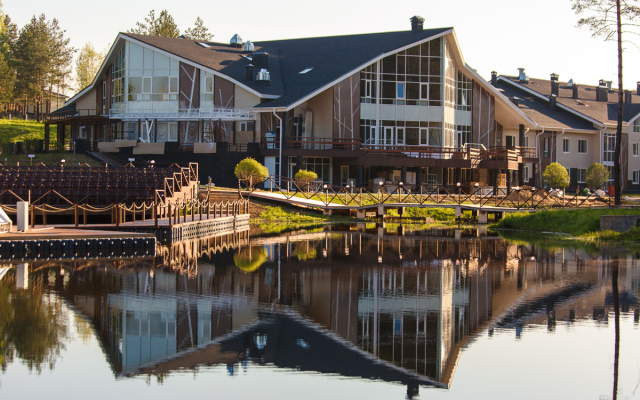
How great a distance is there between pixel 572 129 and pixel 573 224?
31163 mm

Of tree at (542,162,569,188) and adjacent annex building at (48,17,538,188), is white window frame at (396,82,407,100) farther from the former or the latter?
tree at (542,162,569,188)

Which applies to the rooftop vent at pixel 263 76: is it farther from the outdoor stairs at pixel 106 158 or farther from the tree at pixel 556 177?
the tree at pixel 556 177

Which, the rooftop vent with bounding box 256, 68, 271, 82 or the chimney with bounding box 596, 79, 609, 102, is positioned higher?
the chimney with bounding box 596, 79, 609, 102

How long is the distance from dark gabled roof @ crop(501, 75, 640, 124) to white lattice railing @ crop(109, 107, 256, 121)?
30326mm

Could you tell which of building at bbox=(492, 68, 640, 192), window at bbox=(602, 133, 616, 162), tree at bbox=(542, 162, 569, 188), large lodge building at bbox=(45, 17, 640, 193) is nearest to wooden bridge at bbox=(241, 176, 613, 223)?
large lodge building at bbox=(45, 17, 640, 193)

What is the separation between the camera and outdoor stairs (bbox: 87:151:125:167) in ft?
161

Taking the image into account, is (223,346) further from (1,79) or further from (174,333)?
(1,79)

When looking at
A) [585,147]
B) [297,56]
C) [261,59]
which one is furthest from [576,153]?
[261,59]

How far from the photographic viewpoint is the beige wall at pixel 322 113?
5050cm

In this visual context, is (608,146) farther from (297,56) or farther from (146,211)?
(146,211)

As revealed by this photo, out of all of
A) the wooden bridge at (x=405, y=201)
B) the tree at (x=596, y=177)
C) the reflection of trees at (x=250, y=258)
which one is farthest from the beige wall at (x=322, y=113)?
the reflection of trees at (x=250, y=258)

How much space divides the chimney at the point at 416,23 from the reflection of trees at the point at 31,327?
42.0 meters

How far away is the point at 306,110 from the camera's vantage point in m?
51.2

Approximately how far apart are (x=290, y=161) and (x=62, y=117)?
17648 mm
